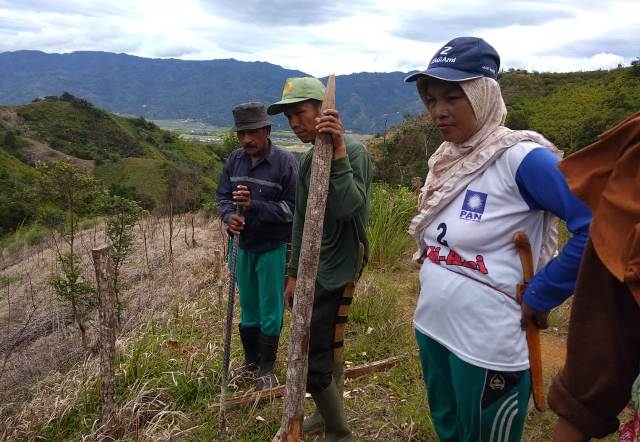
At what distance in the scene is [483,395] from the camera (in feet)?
4.86

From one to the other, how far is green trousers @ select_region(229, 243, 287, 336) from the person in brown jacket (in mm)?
2099

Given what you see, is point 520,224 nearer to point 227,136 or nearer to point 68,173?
point 68,173

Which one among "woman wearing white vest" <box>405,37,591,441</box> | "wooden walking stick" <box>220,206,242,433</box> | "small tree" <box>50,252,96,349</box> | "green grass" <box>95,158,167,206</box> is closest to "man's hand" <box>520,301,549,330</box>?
"woman wearing white vest" <box>405,37,591,441</box>

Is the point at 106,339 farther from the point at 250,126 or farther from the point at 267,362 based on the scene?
the point at 250,126

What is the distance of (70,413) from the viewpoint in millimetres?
2898

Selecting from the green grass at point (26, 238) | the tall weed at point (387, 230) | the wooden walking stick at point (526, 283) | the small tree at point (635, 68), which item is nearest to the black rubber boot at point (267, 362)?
the wooden walking stick at point (526, 283)

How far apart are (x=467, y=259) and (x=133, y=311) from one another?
4.96m

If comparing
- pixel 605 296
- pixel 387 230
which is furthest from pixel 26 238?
pixel 605 296

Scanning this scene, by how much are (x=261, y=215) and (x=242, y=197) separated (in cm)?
16

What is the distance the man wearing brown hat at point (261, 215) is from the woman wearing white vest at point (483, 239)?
58.6 inches

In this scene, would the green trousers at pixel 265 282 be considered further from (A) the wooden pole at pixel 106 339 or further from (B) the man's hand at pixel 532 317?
(B) the man's hand at pixel 532 317

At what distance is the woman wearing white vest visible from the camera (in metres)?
1.40

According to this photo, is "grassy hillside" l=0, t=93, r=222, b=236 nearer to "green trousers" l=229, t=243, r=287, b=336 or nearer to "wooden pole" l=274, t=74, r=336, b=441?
"green trousers" l=229, t=243, r=287, b=336

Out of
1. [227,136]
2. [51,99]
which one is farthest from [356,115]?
[227,136]
